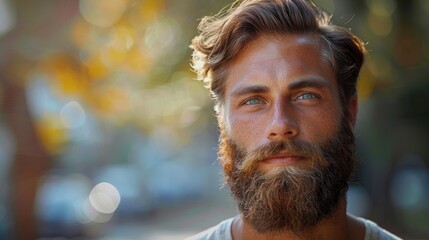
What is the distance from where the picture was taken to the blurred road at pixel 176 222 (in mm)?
25672

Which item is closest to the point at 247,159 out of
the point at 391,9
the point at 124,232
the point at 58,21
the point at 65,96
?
the point at 58,21

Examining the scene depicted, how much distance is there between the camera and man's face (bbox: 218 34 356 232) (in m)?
2.83

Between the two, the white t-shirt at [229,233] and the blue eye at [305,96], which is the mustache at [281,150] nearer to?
the blue eye at [305,96]

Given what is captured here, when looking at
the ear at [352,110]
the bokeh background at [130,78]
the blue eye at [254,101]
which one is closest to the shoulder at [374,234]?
the ear at [352,110]

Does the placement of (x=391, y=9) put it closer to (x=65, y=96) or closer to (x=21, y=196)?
(x=65, y=96)

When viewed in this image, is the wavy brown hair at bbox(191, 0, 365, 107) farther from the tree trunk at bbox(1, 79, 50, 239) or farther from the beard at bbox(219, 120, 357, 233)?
the tree trunk at bbox(1, 79, 50, 239)

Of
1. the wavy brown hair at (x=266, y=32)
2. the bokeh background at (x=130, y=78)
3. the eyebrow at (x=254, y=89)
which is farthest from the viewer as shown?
the bokeh background at (x=130, y=78)

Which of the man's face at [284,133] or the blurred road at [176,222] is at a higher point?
the blurred road at [176,222]

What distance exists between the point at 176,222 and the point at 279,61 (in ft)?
96.5

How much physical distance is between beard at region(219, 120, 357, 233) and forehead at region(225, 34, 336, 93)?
9.6 inches

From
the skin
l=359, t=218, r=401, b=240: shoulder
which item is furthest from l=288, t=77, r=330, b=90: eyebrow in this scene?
l=359, t=218, r=401, b=240: shoulder

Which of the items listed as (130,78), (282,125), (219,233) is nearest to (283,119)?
(282,125)

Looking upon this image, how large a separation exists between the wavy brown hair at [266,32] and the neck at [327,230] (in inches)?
17.9

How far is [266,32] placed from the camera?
300cm
